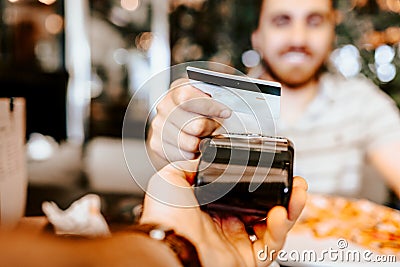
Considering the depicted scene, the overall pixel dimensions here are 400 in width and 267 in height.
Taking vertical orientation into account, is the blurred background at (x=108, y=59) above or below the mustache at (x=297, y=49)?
below

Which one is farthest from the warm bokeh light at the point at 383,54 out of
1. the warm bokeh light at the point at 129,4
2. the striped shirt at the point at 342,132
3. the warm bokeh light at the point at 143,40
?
the warm bokeh light at the point at 129,4

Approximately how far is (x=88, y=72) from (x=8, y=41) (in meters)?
0.30

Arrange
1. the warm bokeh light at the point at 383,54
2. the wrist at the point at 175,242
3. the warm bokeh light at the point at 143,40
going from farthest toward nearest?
the warm bokeh light at the point at 143,40 < the warm bokeh light at the point at 383,54 < the wrist at the point at 175,242

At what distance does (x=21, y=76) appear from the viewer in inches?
61.3

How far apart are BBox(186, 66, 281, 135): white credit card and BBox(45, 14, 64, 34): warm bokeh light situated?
1.49 meters

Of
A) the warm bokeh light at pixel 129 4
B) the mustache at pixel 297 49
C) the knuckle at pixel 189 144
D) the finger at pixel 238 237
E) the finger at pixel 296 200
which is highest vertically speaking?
the warm bokeh light at pixel 129 4

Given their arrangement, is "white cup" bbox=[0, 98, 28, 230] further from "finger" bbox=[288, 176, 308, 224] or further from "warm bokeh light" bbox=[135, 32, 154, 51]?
"warm bokeh light" bbox=[135, 32, 154, 51]

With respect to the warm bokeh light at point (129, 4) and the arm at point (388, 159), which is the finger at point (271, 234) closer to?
the arm at point (388, 159)

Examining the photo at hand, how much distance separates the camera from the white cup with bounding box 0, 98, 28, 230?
45 cm

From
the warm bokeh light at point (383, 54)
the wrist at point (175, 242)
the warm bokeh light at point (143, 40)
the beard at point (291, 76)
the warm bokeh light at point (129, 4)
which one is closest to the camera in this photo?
the wrist at point (175, 242)

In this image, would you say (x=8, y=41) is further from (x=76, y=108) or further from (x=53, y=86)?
(x=76, y=108)

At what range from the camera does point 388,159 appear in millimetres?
647

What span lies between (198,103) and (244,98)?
0.04m

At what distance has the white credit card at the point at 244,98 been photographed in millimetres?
429
